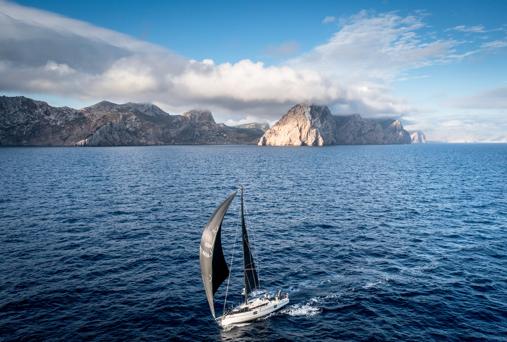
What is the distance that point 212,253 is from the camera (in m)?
29.3

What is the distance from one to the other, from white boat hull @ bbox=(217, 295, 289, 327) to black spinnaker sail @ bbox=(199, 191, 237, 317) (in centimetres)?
160

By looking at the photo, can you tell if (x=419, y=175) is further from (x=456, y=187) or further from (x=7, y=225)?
(x=7, y=225)

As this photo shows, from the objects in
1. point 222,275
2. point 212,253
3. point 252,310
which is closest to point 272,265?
point 252,310

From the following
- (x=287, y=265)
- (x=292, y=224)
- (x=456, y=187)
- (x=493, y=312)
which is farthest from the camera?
(x=456, y=187)

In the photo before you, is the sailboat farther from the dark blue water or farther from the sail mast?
the dark blue water

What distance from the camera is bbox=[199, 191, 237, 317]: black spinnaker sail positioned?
28.5 meters

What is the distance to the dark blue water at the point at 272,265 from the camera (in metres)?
30.0

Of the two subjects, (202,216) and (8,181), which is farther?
(8,181)

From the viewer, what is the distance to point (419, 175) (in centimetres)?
13025

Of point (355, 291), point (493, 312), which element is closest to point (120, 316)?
point (355, 291)

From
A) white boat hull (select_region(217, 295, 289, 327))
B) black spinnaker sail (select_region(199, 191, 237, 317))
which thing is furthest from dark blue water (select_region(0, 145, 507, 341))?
black spinnaker sail (select_region(199, 191, 237, 317))

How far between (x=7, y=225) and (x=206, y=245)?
46.1 metres

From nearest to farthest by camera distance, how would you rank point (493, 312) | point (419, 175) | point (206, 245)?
1. point (206, 245)
2. point (493, 312)
3. point (419, 175)

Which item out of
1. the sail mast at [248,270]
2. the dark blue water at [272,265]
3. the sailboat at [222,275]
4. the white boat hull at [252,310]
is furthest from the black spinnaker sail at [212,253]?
the dark blue water at [272,265]
